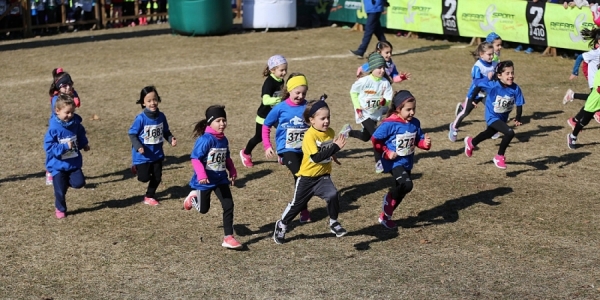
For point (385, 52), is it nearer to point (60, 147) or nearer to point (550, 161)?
point (550, 161)

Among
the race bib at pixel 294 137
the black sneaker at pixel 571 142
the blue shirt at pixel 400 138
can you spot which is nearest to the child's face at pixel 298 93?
the race bib at pixel 294 137

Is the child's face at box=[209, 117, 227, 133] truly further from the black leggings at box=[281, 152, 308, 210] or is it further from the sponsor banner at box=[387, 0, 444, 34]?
the sponsor banner at box=[387, 0, 444, 34]

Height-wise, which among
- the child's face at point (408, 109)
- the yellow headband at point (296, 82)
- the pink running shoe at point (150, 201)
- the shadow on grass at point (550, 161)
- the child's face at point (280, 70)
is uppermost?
the yellow headband at point (296, 82)

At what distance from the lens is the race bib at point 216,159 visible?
33.1 ft

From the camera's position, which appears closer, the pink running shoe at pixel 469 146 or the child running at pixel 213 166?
the child running at pixel 213 166

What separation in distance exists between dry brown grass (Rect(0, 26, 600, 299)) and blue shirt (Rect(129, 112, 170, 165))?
2.14 feet

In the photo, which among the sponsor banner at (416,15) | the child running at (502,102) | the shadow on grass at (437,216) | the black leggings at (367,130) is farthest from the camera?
the sponsor banner at (416,15)

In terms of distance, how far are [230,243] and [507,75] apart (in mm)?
5436

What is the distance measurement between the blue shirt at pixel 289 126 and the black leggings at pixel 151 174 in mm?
1793

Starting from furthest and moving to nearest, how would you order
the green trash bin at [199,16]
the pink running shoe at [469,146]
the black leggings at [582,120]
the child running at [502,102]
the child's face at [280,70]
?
the green trash bin at [199,16], the black leggings at [582,120], the pink running shoe at [469,146], the child running at [502,102], the child's face at [280,70]

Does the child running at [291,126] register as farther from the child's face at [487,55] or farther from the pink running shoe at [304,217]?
the child's face at [487,55]

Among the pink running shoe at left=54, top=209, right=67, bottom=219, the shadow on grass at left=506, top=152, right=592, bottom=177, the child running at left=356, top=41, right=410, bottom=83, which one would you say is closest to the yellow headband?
the child running at left=356, top=41, right=410, bottom=83

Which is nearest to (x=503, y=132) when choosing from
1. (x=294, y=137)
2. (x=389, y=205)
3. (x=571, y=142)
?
(x=571, y=142)

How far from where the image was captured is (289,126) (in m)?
11.2
